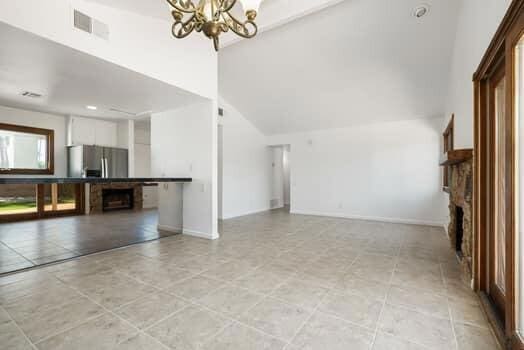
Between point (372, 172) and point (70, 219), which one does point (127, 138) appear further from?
point (372, 172)

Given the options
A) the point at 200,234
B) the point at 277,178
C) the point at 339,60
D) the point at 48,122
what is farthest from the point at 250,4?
the point at 277,178

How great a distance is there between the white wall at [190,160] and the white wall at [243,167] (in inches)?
67.0

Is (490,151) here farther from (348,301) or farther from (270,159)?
(270,159)

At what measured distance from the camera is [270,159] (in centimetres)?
781

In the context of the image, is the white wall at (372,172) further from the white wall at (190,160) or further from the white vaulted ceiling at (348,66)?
the white wall at (190,160)

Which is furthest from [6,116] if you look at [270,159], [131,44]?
[270,159]

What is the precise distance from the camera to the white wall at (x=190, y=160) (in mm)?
4059

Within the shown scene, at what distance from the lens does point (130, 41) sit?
2.87m

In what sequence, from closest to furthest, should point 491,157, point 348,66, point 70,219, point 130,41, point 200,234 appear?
point 491,157 → point 130,41 → point 200,234 → point 348,66 → point 70,219

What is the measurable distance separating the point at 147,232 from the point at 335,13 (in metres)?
4.93

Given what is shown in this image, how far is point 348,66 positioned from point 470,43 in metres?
2.03

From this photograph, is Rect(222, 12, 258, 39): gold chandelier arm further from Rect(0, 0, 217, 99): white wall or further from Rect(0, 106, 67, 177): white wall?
Rect(0, 106, 67, 177): white wall

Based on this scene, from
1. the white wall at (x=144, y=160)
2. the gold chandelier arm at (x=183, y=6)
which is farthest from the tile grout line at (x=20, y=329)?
the white wall at (x=144, y=160)

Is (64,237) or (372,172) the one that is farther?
(372,172)
